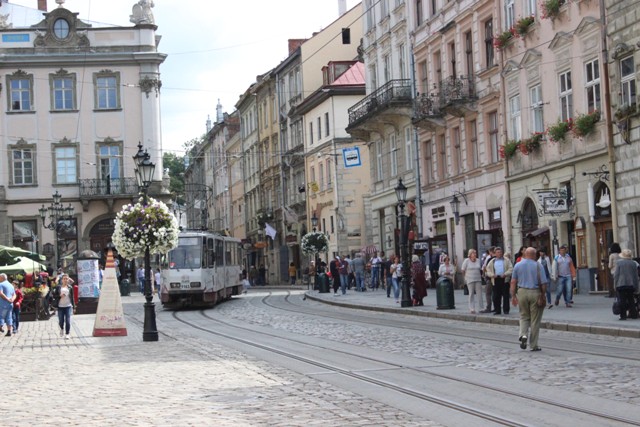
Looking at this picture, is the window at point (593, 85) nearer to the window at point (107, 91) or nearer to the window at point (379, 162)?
the window at point (379, 162)

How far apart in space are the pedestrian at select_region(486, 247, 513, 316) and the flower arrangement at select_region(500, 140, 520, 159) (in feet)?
34.1

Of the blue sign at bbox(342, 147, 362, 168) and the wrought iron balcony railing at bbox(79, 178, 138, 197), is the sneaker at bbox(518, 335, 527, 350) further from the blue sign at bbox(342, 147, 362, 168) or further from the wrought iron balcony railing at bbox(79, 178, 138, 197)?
the wrought iron balcony railing at bbox(79, 178, 138, 197)

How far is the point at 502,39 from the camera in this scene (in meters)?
38.7

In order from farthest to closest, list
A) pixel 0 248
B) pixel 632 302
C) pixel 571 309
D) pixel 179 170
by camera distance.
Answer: pixel 179 170 → pixel 0 248 → pixel 571 309 → pixel 632 302

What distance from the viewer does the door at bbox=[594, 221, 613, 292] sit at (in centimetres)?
3231

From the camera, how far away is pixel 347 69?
67688mm

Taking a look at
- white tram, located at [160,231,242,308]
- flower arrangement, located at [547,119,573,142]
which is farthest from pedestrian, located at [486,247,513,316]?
white tram, located at [160,231,242,308]

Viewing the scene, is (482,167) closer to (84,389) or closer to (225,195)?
(84,389)

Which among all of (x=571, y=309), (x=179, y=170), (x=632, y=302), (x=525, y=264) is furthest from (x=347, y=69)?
(x=179, y=170)

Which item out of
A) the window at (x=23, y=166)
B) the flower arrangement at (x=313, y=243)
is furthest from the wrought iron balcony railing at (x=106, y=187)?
the flower arrangement at (x=313, y=243)

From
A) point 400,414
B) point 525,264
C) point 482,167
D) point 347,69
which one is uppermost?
point 347,69

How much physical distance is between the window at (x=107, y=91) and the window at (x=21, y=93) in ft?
12.5

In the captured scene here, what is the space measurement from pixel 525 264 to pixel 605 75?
48.5 ft

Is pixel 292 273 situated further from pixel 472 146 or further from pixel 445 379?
pixel 445 379
